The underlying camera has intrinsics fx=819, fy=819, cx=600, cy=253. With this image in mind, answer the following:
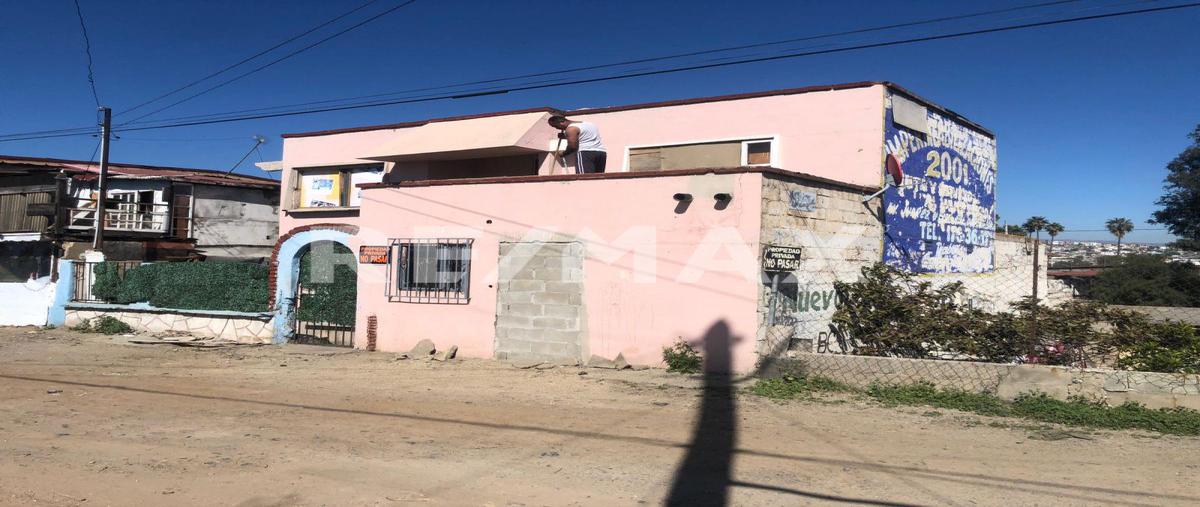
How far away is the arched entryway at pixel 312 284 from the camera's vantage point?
17.3 m

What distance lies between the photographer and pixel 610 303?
13.0m

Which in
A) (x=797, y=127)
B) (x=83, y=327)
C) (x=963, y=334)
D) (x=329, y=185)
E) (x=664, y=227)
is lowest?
(x=83, y=327)

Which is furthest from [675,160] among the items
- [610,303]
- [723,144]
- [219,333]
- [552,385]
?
[219,333]

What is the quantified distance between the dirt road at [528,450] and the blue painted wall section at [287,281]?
20.2ft

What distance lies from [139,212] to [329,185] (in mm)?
9104

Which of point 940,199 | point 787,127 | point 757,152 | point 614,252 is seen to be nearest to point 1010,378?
point 614,252

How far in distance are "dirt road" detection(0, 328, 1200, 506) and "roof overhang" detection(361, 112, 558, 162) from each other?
262 inches

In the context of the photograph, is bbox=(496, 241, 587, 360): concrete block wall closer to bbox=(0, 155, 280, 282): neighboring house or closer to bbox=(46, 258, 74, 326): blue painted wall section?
bbox=(46, 258, 74, 326): blue painted wall section

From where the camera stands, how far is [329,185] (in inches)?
835

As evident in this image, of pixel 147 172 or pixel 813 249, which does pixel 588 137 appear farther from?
pixel 147 172

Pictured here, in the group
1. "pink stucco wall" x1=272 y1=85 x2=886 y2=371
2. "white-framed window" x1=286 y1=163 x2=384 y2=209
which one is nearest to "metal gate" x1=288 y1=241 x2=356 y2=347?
"pink stucco wall" x1=272 y1=85 x2=886 y2=371

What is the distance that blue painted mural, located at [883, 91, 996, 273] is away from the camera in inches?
578

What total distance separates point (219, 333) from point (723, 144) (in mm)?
11984

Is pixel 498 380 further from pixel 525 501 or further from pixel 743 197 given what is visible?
pixel 525 501
